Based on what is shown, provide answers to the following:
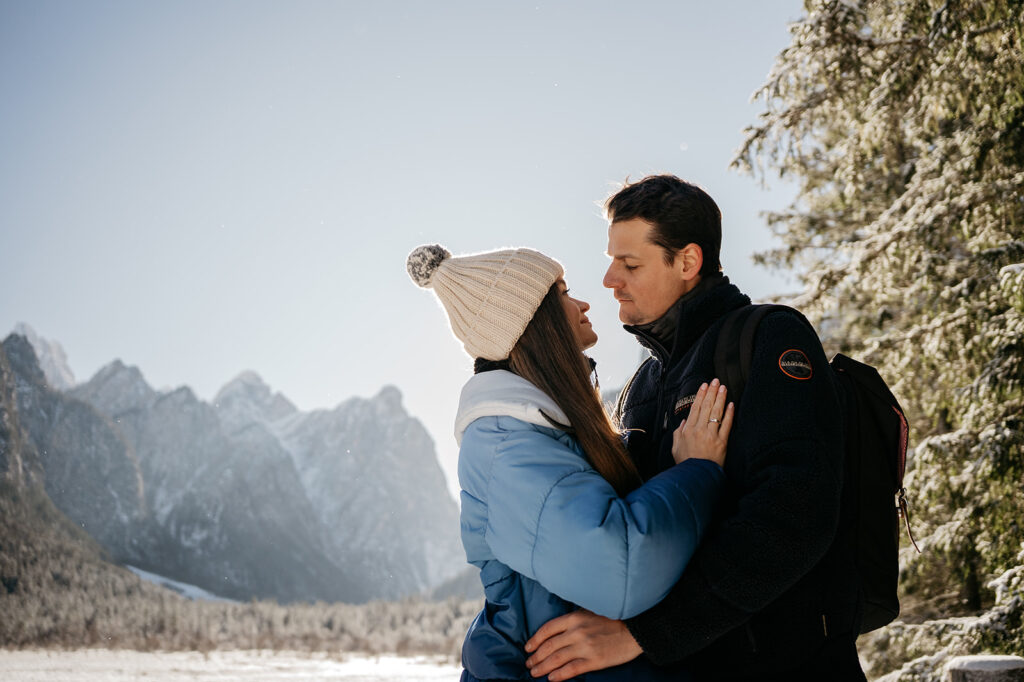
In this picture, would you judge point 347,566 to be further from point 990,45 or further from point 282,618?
point 990,45

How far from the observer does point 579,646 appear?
1715 millimetres

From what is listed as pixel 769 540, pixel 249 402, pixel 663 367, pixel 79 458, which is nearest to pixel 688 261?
pixel 663 367

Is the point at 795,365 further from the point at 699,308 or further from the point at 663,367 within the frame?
the point at 663,367

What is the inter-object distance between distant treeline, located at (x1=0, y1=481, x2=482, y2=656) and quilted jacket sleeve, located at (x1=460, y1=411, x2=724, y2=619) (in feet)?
86.4

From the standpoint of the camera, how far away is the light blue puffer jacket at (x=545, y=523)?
1.63 metres

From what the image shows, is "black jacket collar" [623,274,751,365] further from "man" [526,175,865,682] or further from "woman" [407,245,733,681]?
"woman" [407,245,733,681]

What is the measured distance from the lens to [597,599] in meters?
1.64

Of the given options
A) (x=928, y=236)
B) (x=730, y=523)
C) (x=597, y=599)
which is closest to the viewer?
(x=597, y=599)

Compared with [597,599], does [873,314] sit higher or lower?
higher

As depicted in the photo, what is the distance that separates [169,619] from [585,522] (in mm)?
31999

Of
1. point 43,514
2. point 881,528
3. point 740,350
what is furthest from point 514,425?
point 43,514

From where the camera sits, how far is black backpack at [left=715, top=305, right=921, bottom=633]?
79.0 inches

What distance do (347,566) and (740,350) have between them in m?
108

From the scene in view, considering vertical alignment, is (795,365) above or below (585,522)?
above
